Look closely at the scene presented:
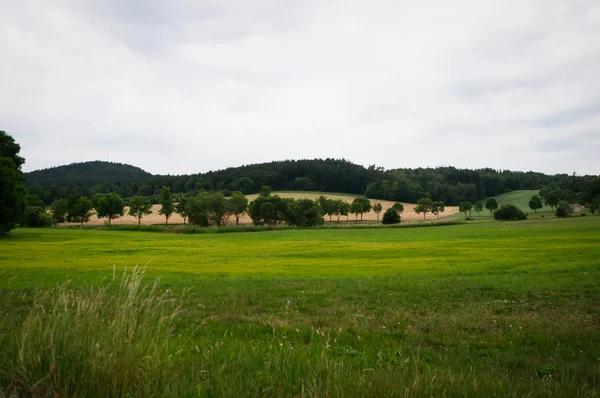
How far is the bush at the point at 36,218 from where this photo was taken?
348ft

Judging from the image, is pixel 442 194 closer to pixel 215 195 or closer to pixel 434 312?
pixel 215 195

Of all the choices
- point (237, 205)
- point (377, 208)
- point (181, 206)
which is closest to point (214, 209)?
point (237, 205)

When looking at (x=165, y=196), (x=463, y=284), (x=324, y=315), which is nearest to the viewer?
(x=324, y=315)

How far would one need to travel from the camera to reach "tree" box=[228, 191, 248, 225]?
5359 inches

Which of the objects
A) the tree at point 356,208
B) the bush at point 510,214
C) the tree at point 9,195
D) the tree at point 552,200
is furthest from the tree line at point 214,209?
the tree at point 552,200

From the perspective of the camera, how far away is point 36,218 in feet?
353

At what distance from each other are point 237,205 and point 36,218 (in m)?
59.6

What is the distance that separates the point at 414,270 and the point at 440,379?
23.0 meters

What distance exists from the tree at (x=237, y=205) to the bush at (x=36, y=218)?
54333mm

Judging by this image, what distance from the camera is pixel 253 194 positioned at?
610 ft

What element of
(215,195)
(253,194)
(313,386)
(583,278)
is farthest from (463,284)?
(253,194)

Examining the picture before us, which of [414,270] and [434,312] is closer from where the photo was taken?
[434,312]

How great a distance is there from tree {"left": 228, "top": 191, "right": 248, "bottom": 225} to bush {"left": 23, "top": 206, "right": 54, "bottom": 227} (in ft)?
178

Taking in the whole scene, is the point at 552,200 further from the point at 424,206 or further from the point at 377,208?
the point at 377,208
